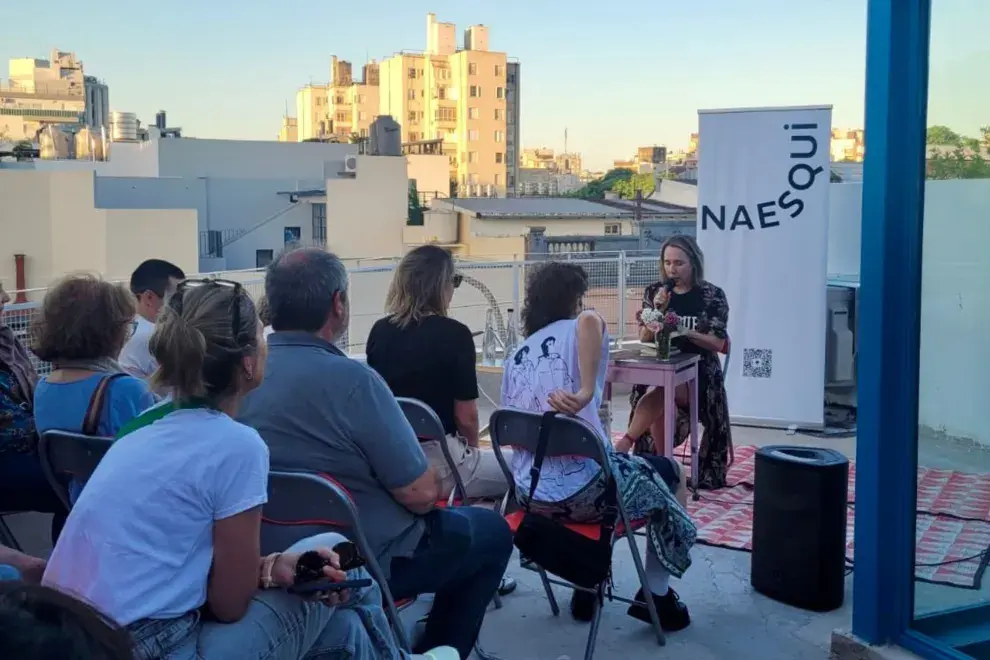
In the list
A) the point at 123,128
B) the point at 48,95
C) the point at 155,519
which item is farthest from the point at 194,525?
the point at 48,95

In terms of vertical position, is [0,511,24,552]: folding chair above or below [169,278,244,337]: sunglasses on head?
below

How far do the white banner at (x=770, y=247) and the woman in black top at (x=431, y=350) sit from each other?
3.88 meters

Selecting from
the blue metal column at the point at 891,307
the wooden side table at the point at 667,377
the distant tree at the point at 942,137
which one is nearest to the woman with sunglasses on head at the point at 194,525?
the blue metal column at the point at 891,307

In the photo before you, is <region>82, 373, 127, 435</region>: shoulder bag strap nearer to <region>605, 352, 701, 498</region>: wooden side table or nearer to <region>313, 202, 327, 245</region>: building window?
<region>605, 352, 701, 498</region>: wooden side table

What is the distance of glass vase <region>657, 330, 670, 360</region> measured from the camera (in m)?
5.06

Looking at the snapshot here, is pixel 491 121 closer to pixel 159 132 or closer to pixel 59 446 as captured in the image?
pixel 159 132

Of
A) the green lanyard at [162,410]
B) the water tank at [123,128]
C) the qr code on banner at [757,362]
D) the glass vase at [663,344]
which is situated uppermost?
the water tank at [123,128]

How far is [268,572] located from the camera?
2.00m

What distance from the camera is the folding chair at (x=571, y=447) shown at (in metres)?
3.02

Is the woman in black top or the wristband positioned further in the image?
the woman in black top

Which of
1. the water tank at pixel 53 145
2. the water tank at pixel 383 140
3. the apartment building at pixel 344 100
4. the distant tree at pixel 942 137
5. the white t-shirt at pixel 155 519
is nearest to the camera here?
the white t-shirt at pixel 155 519

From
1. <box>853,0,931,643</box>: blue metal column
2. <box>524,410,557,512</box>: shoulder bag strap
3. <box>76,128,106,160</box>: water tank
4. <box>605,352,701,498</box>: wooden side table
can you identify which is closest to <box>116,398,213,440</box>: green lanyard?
<box>524,410,557,512</box>: shoulder bag strap

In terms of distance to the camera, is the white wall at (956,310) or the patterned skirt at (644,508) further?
the patterned skirt at (644,508)

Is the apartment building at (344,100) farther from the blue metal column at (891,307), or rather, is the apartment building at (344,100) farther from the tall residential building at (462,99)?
the blue metal column at (891,307)
